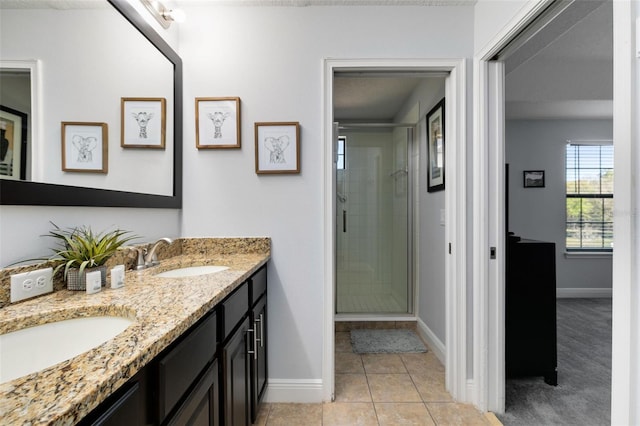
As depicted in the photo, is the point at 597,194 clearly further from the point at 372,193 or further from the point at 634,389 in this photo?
the point at 634,389

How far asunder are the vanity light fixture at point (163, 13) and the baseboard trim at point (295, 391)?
2202 millimetres

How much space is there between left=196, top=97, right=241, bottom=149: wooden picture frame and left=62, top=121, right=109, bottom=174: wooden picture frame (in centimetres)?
61

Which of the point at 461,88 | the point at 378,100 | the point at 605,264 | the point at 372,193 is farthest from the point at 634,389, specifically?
the point at 605,264

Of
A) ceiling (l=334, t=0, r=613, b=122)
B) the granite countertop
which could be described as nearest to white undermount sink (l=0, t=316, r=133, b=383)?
the granite countertop

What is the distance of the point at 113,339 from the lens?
25.6 inches

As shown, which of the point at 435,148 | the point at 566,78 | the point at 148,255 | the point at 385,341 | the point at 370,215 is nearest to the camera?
the point at 148,255

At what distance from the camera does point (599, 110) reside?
3.54 meters

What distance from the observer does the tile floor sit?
168 centimetres

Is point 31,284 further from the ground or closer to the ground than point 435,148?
closer to the ground

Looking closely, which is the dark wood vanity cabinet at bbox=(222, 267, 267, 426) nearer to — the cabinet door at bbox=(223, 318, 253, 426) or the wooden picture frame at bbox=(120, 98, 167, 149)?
the cabinet door at bbox=(223, 318, 253, 426)

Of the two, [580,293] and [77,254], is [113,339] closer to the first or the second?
[77,254]

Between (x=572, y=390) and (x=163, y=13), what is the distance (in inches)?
131

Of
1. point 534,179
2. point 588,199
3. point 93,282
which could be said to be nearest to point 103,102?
point 93,282

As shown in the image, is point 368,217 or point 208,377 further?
point 368,217
